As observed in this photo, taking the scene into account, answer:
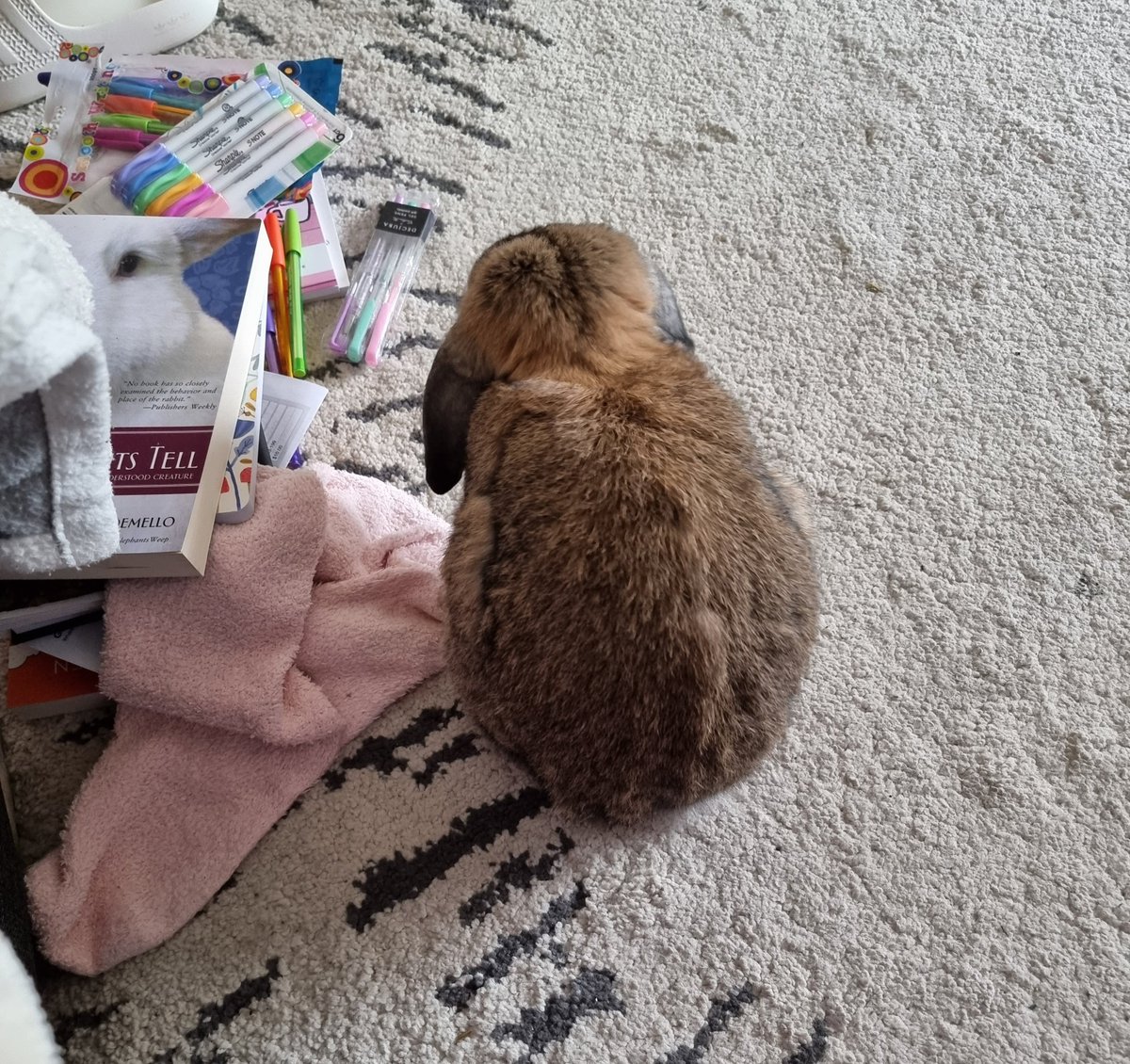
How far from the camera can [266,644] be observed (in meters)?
0.93

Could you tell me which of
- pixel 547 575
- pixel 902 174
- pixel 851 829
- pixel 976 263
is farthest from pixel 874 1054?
pixel 902 174

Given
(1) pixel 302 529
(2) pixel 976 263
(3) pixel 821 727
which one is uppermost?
(2) pixel 976 263

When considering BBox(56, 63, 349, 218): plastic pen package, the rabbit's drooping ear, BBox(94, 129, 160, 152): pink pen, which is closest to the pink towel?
the rabbit's drooping ear

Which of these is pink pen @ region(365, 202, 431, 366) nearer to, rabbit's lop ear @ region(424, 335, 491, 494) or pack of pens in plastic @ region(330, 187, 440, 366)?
pack of pens in plastic @ region(330, 187, 440, 366)

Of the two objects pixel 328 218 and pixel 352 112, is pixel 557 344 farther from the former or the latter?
pixel 352 112

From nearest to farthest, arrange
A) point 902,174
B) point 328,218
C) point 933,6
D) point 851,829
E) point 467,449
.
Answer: point 467,449 → point 851,829 → point 328,218 → point 902,174 → point 933,6

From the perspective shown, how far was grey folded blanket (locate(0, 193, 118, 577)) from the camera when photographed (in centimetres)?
53

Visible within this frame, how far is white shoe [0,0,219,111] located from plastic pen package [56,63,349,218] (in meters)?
0.16

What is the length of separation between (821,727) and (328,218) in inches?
35.0

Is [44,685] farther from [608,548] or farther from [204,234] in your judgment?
[608,548]

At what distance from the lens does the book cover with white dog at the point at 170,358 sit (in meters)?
0.88

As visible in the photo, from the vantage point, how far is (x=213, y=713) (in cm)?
90

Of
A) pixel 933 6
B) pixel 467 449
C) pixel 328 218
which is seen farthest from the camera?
pixel 933 6

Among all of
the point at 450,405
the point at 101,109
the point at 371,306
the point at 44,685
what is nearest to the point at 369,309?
the point at 371,306
